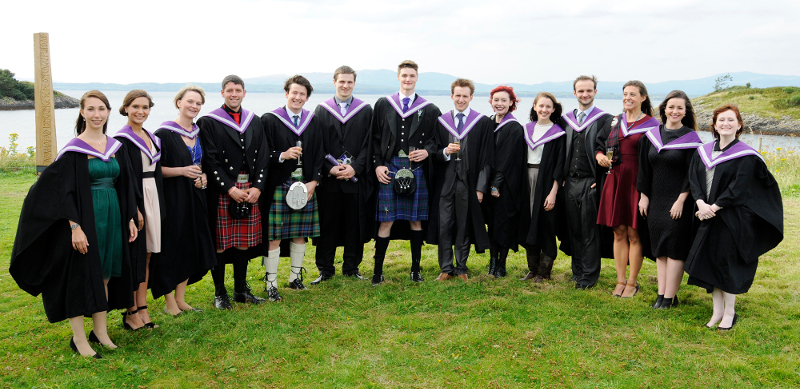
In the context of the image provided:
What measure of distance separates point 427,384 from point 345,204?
2.64 meters

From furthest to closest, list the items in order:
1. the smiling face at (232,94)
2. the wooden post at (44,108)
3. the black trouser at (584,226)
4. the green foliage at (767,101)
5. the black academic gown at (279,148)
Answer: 1. the green foliage at (767,101)
2. the wooden post at (44,108)
3. the black trouser at (584,226)
4. the black academic gown at (279,148)
5. the smiling face at (232,94)

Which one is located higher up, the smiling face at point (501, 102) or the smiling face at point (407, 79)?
the smiling face at point (407, 79)

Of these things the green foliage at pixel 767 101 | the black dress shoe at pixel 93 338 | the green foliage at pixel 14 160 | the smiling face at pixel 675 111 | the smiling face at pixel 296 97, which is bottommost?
the black dress shoe at pixel 93 338

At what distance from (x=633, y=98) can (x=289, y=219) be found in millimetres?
3445

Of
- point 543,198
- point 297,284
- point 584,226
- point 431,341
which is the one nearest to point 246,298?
point 297,284

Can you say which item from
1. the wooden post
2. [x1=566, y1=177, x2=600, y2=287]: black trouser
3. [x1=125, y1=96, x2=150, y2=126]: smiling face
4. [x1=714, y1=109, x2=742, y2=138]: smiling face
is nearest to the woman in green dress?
[x1=125, y1=96, x2=150, y2=126]: smiling face

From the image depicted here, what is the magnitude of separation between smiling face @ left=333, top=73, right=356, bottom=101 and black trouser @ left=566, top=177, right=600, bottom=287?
7.98 feet

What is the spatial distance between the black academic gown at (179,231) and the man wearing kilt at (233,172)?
6.8 inches

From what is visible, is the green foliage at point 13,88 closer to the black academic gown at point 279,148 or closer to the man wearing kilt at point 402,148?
the black academic gown at point 279,148

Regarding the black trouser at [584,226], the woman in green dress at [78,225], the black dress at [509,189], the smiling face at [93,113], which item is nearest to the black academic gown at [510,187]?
the black dress at [509,189]

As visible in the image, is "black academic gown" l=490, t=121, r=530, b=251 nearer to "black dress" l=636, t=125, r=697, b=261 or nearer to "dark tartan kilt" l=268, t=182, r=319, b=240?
"black dress" l=636, t=125, r=697, b=261

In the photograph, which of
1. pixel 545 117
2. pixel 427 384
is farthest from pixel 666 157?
pixel 427 384

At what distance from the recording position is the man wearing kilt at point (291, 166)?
520 cm

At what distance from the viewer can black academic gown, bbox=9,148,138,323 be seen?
360cm
